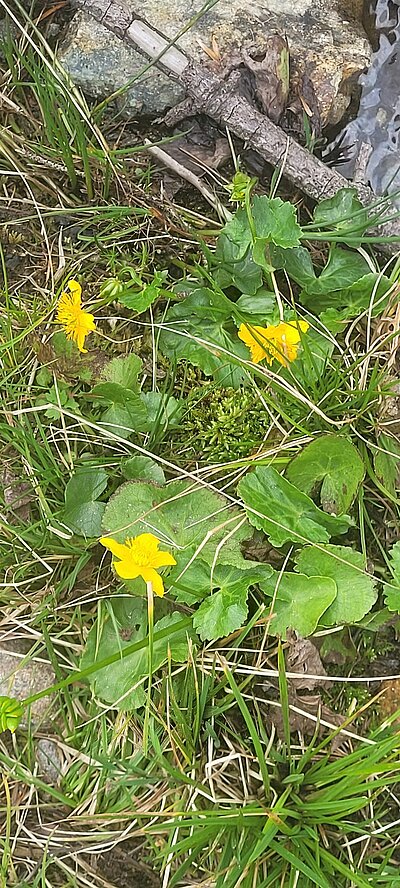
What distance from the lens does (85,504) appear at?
2115 millimetres

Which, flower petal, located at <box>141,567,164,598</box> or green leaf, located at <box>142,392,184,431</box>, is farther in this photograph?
green leaf, located at <box>142,392,184,431</box>

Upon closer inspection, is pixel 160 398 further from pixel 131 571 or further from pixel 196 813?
pixel 196 813

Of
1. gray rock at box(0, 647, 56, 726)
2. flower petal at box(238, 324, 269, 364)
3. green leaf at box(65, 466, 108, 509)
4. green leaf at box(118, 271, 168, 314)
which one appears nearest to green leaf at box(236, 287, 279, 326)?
flower petal at box(238, 324, 269, 364)

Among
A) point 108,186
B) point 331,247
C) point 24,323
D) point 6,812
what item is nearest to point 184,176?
point 108,186

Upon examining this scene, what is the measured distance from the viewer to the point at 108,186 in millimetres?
2301

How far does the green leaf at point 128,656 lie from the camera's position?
1967 mm

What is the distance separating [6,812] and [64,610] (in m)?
0.60

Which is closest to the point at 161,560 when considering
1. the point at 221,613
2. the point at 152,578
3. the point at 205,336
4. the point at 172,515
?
the point at 152,578

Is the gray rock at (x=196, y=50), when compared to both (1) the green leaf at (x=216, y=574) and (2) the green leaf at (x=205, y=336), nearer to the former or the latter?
(2) the green leaf at (x=205, y=336)

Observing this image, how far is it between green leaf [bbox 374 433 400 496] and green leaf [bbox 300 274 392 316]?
1.31 feet

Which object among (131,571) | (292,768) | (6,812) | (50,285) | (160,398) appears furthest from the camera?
(50,285)

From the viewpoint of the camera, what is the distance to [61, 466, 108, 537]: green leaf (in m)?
Answer: 2.10

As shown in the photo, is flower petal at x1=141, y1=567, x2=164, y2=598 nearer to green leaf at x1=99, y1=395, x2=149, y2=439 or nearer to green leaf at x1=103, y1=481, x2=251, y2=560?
green leaf at x1=103, y1=481, x2=251, y2=560

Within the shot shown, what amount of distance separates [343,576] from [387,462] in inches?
15.5
